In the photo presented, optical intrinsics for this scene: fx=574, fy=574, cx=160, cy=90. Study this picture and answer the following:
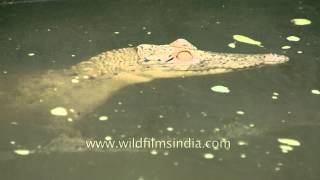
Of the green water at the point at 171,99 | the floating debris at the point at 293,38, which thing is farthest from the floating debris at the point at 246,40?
the floating debris at the point at 293,38

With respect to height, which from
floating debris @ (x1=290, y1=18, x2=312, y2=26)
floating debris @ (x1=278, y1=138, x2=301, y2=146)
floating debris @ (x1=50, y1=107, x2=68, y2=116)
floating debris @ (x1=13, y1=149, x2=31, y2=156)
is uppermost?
floating debris @ (x1=50, y1=107, x2=68, y2=116)

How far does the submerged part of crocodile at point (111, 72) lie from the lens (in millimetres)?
4086

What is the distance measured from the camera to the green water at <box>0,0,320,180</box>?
3393 millimetres

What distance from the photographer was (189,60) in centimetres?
471

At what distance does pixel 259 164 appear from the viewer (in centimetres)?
342

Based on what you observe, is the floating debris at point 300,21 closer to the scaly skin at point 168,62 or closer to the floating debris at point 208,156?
the scaly skin at point 168,62

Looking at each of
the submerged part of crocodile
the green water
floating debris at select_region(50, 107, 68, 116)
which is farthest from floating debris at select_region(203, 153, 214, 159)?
floating debris at select_region(50, 107, 68, 116)

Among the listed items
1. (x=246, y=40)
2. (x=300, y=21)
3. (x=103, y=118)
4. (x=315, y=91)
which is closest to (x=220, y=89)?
(x=315, y=91)

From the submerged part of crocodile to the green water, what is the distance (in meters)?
0.09

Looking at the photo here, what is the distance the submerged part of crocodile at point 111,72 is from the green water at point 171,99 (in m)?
0.09

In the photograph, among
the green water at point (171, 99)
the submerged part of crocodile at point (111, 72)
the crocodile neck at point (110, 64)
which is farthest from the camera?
the crocodile neck at point (110, 64)

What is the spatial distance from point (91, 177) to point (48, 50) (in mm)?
2004

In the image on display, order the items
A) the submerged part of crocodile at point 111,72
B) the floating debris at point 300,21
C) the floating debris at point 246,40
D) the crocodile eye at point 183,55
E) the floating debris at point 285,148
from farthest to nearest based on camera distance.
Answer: the floating debris at point 300,21
the floating debris at point 246,40
the crocodile eye at point 183,55
the submerged part of crocodile at point 111,72
the floating debris at point 285,148

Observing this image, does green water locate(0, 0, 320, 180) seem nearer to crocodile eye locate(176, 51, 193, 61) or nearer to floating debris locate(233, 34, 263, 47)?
floating debris locate(233, 34, 263, 47)
